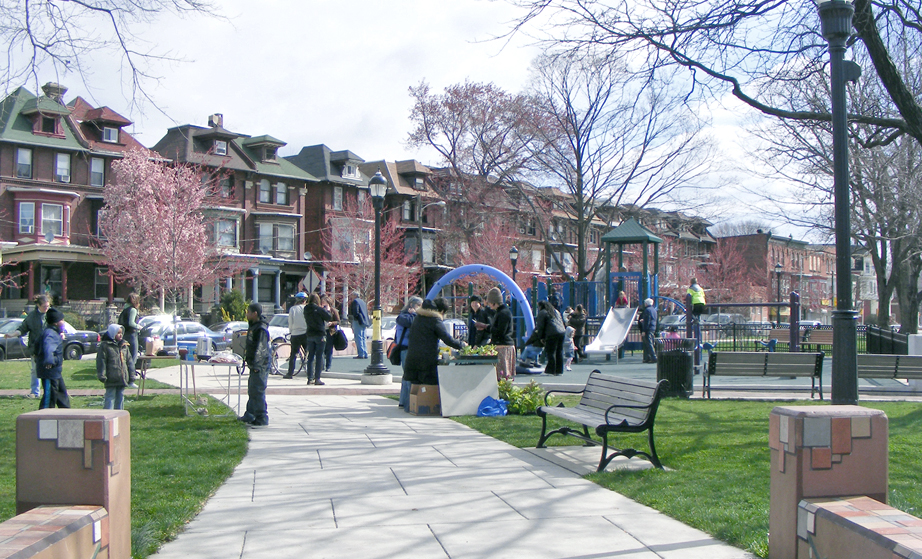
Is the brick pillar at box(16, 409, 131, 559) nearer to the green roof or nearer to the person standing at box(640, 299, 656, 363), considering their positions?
the person standing at box(640, 299, 656, 363)

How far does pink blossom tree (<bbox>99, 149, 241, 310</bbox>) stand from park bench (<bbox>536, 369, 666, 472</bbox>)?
120ft

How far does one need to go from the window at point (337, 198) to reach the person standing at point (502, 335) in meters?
42.6

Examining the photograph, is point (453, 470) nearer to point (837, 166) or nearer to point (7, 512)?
point (7, 512)

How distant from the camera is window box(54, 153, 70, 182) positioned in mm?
42750

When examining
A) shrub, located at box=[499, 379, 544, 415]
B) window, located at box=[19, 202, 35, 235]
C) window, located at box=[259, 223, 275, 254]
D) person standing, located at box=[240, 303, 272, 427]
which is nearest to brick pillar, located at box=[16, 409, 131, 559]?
person standing, located at box=[240, 303, 272, 427]

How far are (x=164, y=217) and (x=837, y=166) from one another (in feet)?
131

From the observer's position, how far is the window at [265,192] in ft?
170

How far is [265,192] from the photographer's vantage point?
5206 centimetres

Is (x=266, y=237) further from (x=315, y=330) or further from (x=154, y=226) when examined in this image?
(x=315, y=330)

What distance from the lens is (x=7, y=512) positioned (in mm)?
5766

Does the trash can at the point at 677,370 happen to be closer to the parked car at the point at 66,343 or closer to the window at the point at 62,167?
the parked car at the point at 66,343

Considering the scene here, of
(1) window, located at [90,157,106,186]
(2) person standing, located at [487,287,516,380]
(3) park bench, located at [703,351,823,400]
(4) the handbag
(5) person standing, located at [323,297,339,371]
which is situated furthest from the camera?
(1) window, located at [90,157,106,186]

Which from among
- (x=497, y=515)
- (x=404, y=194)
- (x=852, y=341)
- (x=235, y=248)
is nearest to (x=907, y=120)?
(x=852, y=341)

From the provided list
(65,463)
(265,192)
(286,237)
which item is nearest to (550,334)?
(65,463)
